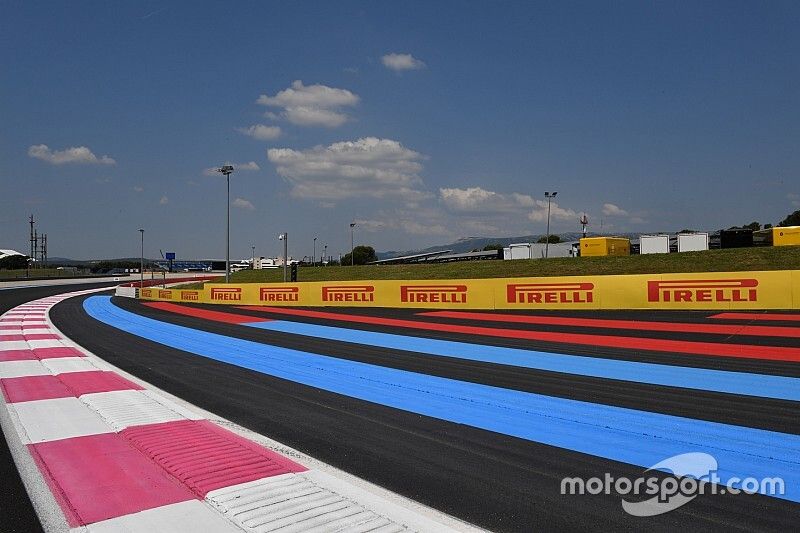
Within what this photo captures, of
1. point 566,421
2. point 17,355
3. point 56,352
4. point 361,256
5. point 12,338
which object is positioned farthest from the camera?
point 361,256

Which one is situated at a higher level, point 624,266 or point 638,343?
point 624,266

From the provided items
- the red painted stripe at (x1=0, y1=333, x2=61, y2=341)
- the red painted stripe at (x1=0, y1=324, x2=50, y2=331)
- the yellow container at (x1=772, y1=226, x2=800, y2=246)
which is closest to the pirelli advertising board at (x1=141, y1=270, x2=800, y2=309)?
the red painted stripe at (x1=0, y1=324, x2=50, y2=331)

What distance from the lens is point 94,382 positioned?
759 cm

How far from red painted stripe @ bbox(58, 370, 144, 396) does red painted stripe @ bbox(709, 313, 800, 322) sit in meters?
13.2

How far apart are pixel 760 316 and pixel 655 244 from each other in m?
26.2

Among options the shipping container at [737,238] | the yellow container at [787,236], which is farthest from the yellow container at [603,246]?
the yellow container at [787,236]

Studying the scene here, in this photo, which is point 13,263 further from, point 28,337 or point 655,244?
point 655,244

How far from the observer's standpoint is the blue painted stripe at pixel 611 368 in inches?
260

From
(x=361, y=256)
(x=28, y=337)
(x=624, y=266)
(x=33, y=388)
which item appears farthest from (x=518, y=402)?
(x=361, y=256)

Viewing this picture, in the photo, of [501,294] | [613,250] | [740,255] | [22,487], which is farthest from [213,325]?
[613,250]

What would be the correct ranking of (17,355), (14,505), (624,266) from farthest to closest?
(624,266)
(17,355)
(14,505)

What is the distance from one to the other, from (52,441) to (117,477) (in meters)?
1.42

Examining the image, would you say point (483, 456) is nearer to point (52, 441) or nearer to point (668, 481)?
point (668, 481)

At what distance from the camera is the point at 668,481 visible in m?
3.90
